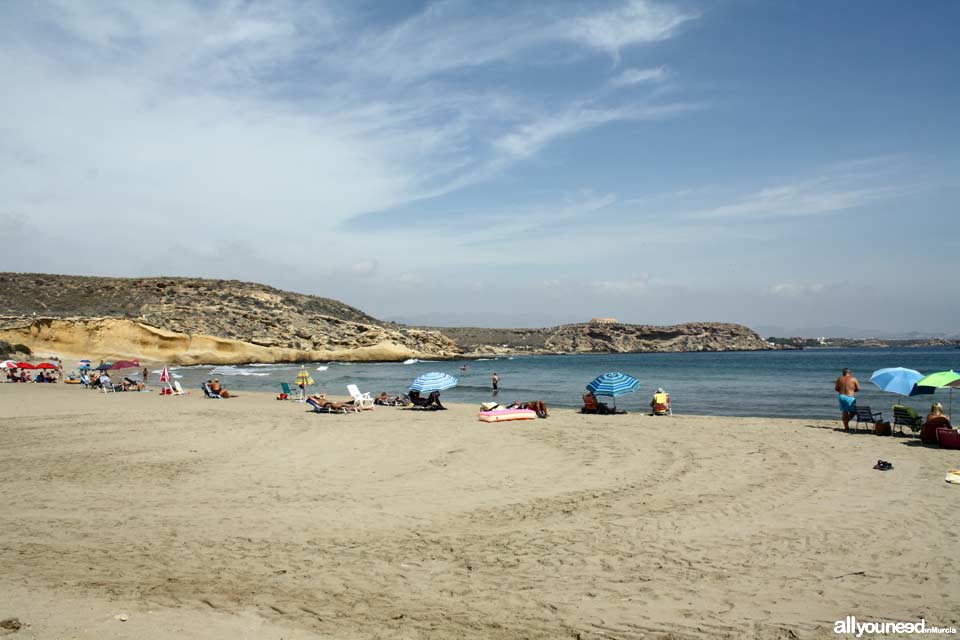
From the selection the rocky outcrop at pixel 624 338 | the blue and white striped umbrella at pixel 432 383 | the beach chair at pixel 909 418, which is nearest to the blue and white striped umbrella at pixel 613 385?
the blue and white striped umbrella at pixel 432 383

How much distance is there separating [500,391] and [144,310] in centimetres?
4175

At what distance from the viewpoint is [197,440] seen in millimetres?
13648

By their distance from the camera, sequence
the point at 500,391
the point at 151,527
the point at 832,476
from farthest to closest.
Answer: the point at 500,391 < the point at 832,476 < the point at 151,527

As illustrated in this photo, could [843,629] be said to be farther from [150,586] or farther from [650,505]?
[150,586]

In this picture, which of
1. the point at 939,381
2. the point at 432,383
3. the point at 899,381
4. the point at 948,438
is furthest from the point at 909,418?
the point at 432,383

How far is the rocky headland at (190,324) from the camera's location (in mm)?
50000

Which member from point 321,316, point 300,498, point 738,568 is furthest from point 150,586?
point 321,316

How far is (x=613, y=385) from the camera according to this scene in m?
18.8

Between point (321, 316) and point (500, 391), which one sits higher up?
point (321, 316)

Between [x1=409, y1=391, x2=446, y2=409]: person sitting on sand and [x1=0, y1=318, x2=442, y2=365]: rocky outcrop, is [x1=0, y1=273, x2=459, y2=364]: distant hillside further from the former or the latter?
[x1=409, y1=391, x2=446, y2=409]: person sitting on sand

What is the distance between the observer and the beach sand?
186 inches

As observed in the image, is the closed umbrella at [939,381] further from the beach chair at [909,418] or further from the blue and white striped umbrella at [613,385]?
the blue and white striped umbrella at [613,385]

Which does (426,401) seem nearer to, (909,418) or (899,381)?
(899,381)

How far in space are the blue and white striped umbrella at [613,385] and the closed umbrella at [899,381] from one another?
21.2 ft
